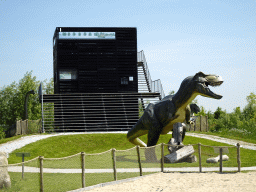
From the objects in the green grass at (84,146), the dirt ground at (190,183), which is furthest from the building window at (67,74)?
the dirt ground at (190,183)

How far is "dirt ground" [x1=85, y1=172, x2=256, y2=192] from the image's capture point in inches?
383

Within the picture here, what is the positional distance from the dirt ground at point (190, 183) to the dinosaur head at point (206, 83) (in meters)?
3.20

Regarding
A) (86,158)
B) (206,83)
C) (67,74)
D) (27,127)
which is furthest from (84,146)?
(67,74)

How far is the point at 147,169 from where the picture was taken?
1291cm

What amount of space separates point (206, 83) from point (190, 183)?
16.0ft

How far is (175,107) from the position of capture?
49.4ft

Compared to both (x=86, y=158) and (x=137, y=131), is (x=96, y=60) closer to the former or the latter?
(x=86, y=158)

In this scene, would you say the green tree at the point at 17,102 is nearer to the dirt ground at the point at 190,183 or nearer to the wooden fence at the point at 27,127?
the wooden fence at the point at 27,127

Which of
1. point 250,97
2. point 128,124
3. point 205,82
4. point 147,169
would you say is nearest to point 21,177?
point 147,169

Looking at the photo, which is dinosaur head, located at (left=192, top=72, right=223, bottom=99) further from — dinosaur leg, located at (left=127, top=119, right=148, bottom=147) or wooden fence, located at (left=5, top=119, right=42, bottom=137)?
wooden fence, located at (left=5, top=119, right=42, bottom=137)

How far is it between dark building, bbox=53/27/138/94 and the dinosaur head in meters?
18.8

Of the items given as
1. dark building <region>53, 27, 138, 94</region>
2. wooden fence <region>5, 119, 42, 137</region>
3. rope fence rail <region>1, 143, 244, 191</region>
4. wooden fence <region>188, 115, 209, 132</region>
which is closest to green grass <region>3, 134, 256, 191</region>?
rope fence rail <region>1, 143, 244, 191</region>

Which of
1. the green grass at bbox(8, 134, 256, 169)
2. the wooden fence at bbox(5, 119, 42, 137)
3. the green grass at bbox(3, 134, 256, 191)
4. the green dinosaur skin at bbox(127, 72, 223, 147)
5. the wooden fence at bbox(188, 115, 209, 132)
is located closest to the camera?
the green grass at bbox(3, 134, 256, 191)

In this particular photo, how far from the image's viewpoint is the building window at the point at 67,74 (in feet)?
106
